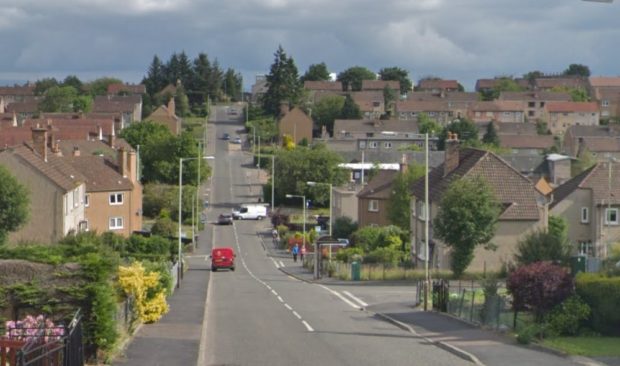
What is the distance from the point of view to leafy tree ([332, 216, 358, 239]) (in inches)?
3829

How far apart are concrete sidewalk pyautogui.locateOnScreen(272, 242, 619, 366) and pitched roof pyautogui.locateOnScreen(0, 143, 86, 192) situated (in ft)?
88.9

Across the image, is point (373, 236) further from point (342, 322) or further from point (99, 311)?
point (99, 311)

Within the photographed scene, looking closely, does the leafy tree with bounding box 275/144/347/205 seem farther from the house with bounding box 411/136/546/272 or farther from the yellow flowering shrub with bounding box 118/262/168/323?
the yellow flowering shrub with bounding box 118/262/168/323

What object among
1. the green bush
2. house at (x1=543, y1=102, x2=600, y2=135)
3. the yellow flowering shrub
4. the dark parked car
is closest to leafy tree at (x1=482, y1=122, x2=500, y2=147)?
house at (x1=543, y1=102, x2=600, y2=135)

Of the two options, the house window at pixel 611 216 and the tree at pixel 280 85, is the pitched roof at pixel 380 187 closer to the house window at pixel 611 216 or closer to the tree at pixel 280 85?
the house window at pixel 611 216

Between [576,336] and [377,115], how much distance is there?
167946mm

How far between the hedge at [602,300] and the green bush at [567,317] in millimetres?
264

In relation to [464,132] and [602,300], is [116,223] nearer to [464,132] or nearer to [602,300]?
[602,300]

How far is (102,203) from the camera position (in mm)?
81312

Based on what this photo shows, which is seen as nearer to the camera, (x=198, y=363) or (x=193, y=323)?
(x=198, y=363)

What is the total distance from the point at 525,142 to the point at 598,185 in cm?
9053

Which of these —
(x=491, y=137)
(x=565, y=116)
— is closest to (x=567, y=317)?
(x=491, y=137)

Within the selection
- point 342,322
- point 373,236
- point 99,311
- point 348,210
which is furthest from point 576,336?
point 348,210

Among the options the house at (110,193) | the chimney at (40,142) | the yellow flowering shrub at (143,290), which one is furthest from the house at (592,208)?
the yellow flowering shrub at (143,290)
